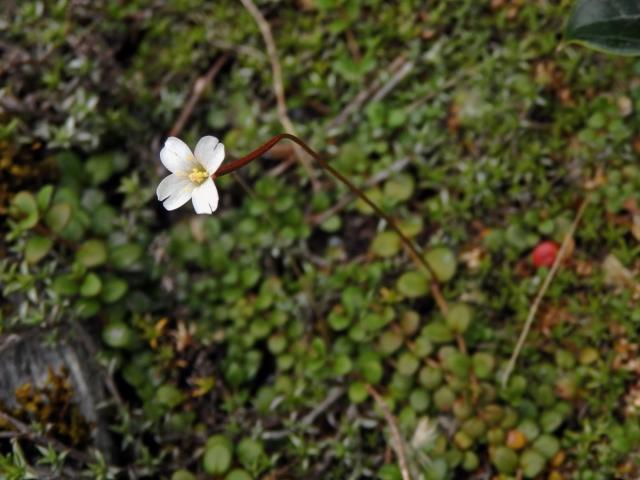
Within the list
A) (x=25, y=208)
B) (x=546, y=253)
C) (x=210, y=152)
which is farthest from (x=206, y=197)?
(x=546, y=253)

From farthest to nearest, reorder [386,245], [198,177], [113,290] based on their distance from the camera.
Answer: [386,245] < [113,290] < [198,177]

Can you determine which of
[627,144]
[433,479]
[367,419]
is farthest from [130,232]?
[627,144]

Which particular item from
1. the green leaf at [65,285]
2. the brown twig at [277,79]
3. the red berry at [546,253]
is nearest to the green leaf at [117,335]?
the green leaf at [65,285]

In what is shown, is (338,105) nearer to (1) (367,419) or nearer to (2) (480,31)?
(2) (480,31)

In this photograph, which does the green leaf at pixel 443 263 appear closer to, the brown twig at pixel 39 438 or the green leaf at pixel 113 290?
the green leaf at pixel 113 290

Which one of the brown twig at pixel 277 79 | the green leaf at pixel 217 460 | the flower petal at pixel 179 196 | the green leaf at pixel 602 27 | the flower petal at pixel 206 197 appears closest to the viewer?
the flower petal at pixel 206 197

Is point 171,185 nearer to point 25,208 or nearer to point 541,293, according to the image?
point 25,208

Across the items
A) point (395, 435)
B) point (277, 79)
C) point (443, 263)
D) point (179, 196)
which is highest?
point (179, 196)

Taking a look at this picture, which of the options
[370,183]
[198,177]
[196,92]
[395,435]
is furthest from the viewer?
[196,92]
